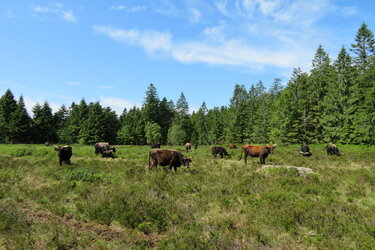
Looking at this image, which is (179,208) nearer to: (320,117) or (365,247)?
(365,247)

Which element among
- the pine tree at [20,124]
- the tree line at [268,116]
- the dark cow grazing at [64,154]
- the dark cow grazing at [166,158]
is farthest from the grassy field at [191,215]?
the pine tree at [20,124]

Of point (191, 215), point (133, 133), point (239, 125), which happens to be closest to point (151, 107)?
point (133, 133)

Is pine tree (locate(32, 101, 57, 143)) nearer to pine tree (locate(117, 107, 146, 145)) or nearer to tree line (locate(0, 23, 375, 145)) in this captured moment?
tree line (locate(0, 23, 375, 145))

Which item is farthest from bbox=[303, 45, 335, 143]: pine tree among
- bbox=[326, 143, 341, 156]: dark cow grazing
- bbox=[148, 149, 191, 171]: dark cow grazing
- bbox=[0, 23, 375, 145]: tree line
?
bbox=[148, 149, 191, 171]: dark cow grazing

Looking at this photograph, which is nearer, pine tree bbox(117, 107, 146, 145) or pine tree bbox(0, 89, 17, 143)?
pine tree bbox(0, 89, 17, 143)

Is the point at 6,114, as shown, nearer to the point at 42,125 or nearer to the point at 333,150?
the point at 42,125

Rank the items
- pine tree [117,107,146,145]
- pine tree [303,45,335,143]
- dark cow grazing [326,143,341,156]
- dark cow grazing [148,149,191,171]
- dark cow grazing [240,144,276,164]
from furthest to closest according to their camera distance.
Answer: pine tree [117,107,146,145], pine tree [303,45,335,143], dark cow grazing [326,143,341,156], dark cow grazing [240,144,276,164], dark cow grazing [148,149,191,171]

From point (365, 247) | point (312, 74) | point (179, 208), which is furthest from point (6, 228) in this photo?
point (312, 74)

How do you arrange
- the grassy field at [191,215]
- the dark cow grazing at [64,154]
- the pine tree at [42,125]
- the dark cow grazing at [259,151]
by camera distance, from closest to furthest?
the grassy field at [191,215] < the dark cow grazing at [64,154] < the dark cow grazing at [259,151] < the pine tree at [42,125]

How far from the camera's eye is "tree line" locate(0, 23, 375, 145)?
134 feet

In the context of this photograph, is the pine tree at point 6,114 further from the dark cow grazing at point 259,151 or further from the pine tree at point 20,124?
the dark cow grazing at point 259,151

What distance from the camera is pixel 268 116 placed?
59.4 meters

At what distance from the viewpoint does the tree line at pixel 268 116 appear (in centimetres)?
4081

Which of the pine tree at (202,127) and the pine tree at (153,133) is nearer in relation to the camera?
the pine tree at (153,133)
